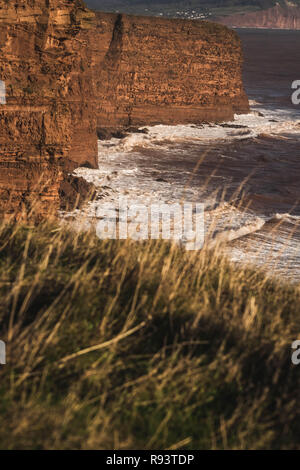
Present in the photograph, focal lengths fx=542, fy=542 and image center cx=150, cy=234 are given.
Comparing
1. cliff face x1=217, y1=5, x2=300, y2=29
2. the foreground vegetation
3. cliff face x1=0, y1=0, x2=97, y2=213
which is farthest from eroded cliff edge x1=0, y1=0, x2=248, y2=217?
cliff face x1=217, y1=5, x2=300, y2=29

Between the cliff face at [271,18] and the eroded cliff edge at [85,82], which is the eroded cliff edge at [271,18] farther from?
the eroded cliff edge at [85,82]

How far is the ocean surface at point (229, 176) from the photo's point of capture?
13812mm

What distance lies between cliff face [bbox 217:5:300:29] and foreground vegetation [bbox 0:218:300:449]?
177599 mm

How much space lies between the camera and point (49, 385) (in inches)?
124

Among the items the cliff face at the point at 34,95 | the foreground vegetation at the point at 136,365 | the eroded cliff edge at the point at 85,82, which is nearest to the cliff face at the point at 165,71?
the eroded cliff edge at the point at 85,82

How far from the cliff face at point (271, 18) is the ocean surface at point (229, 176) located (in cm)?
14795

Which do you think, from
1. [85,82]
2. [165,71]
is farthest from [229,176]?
[165,71]

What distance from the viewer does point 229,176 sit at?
2250cm

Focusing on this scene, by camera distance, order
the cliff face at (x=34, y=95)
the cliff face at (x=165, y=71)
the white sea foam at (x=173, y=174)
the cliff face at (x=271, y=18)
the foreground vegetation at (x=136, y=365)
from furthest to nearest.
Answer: the cliff face at (x=271, y=18), the cliff face at (x=165, y=71), the white sea foam at (x=173, y=174), the cliff face at (x=34, y=95), the foreground vegetation at (x=136, y=365)

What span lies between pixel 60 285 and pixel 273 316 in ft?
5.85

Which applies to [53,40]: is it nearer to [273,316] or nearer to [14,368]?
[273,316]

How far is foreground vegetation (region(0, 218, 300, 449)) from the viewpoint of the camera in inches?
116

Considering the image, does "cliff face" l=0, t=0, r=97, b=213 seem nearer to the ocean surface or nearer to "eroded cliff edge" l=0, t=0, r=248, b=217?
"eroded cliff edge" l=0, t=0, r=248, b=217
